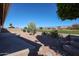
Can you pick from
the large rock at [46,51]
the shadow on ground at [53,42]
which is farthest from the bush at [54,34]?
the large rock at [46,51]

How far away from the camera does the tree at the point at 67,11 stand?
4895 mm

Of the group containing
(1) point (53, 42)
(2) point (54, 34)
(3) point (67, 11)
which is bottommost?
(1) point (53, 42)

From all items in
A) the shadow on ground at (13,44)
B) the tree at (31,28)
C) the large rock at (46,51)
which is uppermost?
the tree at (31,28)

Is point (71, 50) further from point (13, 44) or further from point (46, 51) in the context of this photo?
point (13, 44)

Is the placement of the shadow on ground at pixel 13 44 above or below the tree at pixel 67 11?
below

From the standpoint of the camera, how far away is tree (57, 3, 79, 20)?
16.1ft

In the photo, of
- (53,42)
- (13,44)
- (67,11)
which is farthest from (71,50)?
(13,44)

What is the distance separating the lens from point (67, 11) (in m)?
4.93

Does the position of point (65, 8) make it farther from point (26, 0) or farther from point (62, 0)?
point (26, 0)

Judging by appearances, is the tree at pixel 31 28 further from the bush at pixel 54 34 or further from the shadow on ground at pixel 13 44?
the bush at pixel 54 34

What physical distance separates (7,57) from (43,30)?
651mm

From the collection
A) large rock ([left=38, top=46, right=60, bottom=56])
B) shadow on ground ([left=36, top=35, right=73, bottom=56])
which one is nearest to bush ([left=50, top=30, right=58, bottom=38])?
shadow on ground ([left=36, top=35, right=73, bottom=56])

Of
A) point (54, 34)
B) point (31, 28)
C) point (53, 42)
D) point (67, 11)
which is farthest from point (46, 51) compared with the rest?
point (67, 11)

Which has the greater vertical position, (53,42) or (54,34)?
(54,34)
